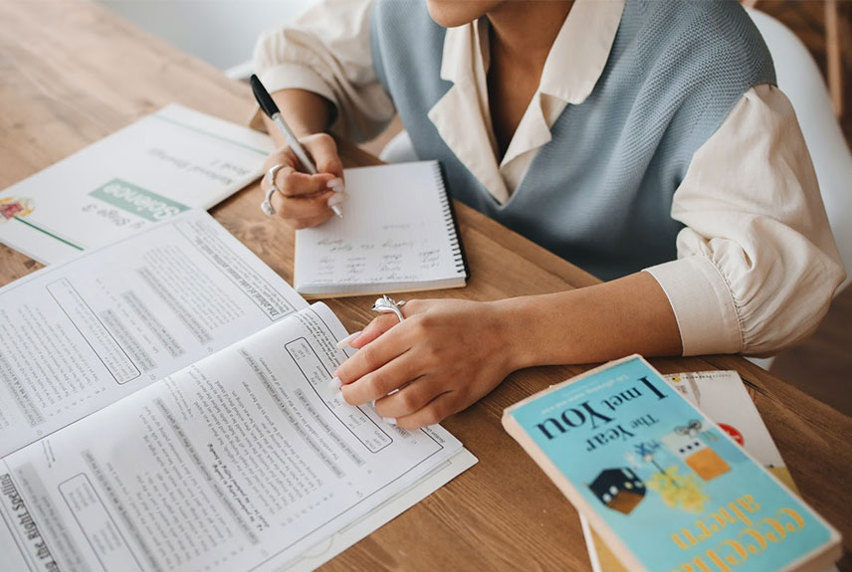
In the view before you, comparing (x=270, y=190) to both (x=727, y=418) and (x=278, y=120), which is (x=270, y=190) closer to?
(x=278, y=120)

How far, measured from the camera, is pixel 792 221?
0.73m

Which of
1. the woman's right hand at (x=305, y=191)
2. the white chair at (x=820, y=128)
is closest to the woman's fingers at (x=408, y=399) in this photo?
the woman's right hand at (x=305, y=191)

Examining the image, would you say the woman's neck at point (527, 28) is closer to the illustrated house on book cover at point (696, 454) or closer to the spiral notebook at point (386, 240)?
the spiral notebook at point (386, 240)

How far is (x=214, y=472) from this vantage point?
0.62m

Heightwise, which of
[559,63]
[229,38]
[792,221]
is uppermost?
→ [559,63]

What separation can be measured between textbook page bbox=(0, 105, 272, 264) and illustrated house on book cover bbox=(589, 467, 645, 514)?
25.9 inches

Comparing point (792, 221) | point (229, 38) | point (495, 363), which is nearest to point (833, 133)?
point (792, 221)

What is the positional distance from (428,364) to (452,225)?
0.88 ft

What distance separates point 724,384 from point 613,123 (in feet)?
1.28

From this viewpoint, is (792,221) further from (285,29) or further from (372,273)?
(285,29)

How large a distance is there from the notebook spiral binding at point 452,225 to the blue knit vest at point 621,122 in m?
0.13

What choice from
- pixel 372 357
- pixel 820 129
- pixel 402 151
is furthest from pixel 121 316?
pixel 820 129

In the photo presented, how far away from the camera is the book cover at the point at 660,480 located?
0.49m

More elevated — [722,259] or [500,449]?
[722,259]
